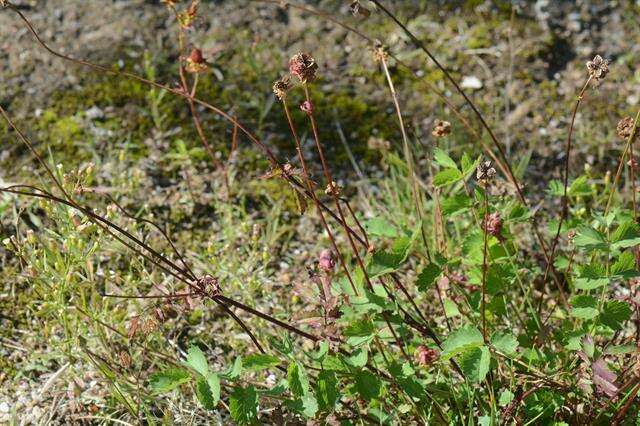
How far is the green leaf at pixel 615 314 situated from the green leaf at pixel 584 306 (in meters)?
0.02

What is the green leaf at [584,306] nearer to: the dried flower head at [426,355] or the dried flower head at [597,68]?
the dried flower head at [426,355]

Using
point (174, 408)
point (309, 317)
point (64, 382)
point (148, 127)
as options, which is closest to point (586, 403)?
point (309, 317)

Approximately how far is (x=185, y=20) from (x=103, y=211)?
775 mm

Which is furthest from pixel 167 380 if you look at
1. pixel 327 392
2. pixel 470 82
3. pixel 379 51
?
pixel 470 82

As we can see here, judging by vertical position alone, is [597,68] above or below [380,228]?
above

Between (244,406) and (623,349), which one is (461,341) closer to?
(623,349)

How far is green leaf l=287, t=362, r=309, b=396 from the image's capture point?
182 cm

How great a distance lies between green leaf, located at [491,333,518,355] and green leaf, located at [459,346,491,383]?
4 centimetres

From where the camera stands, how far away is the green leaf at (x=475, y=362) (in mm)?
1786

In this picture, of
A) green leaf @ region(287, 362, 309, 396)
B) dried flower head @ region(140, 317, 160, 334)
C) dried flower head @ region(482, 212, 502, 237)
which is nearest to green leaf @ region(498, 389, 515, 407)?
dried flower head @ region(482, 212, 502, 237)

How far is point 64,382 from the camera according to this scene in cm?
232

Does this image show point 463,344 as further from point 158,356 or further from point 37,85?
point 37,85

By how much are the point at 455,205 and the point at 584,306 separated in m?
0.38

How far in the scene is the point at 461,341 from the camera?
1.81 meters
